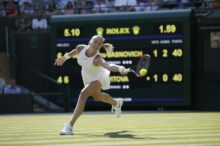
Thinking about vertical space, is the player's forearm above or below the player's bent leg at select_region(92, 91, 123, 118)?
above

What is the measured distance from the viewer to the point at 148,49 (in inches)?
764

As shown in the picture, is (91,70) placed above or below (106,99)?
above

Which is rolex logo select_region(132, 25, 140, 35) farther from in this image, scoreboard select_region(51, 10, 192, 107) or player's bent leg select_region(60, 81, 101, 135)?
player's bent leg select_region(60, 81, 101, 135)

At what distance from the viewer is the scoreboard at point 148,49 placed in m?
19.2

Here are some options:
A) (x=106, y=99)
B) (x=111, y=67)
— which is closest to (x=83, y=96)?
(x=111, y=67)

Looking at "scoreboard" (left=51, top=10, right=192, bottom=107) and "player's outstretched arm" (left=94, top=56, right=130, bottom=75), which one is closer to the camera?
"player's outstretched arm" (left=94, top=56, right=130, bottom=75)

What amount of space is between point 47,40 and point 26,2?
2481 millimetres

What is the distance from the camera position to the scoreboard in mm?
19219

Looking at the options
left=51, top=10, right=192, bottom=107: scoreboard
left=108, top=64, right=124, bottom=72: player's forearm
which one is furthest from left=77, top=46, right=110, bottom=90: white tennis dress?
left=51, top=10, right=192, bottom=107: scoreboard

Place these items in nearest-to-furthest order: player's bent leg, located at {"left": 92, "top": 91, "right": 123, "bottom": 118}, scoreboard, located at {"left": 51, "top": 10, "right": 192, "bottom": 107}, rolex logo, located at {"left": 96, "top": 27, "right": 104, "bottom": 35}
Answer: player's bent leg, located at {"left": 92, "top": 91, "right": 123, "bottom": 118} < scoreboard, located at {"left": 51, "top": 10, "right": 192, "bottom": 107} < rolex logo, located at {"left": 96, "top": 27, "right": 104, "bottom": 35}

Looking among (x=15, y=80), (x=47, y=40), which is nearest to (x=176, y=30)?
(x=47, y=40)

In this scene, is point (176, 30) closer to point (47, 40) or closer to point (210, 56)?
point (210, 56)

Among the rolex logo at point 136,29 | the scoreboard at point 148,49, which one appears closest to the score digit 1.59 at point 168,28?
the scoreboard at point 148,49

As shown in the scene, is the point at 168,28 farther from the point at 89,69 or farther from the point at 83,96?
the point at 83,96
